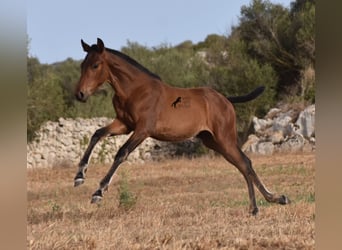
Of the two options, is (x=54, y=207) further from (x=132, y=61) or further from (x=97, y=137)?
(x=132, y=61)

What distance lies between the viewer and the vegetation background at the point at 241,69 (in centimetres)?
248

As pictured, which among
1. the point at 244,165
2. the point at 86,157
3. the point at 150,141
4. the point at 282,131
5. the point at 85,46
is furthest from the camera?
the point at 282,131

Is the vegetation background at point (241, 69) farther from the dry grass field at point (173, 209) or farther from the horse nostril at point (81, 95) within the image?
the dry grass field at point (173, 209)

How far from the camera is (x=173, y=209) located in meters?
2.53

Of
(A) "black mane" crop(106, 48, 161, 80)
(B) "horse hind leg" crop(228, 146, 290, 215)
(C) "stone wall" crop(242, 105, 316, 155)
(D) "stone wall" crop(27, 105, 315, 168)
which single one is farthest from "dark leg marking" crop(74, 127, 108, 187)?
(C) "stone wall" crop(242, 105, 316, 155)

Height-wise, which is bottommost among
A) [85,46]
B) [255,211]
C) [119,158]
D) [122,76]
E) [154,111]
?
[255,211]

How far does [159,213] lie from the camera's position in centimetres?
249

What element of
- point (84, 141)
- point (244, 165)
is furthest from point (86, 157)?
point (244, 165)

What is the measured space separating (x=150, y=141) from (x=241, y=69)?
63cm

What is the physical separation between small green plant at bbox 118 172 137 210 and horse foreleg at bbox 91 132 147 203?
0.12 metres

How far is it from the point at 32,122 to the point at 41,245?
0.61 meters

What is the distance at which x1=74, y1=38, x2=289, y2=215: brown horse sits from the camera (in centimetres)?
235
